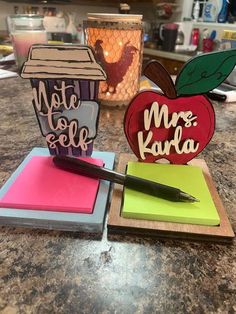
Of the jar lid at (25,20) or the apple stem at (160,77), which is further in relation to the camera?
the jar lid at (25,20)

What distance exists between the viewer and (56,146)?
53 cm

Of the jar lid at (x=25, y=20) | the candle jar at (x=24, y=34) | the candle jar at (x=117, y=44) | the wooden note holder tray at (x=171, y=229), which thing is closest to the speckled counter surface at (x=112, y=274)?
the wooden note holder tray at (x=171, y=229)

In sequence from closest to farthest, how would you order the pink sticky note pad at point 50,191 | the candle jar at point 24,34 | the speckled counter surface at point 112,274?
the speckled counter surface at point 112,274, the pink sticky note pad at point 50,191, the candle jar at point 24,34

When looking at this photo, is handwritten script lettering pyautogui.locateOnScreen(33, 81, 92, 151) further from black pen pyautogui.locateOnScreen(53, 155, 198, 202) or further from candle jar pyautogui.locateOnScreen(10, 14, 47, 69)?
candle jar pyautogui.locateOnScreen(10, 14, 47, 69)

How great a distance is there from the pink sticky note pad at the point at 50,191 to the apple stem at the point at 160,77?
19 centimetres

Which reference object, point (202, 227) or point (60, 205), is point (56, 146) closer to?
point (60, 205)

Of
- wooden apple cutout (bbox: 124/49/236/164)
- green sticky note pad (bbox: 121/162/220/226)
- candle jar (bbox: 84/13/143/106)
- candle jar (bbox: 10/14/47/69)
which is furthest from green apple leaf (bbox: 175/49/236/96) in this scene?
candle jar (bbox: 10/14/47/69)

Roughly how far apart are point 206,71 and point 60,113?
26 cm

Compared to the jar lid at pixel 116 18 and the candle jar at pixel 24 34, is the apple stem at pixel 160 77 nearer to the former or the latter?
the jar lid at pixel 116 18

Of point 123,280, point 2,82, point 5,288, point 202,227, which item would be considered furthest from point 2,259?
point 2,82

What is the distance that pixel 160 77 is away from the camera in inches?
18.4

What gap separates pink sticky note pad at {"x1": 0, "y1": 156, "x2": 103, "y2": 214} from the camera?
40cm

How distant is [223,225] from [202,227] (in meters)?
0.03

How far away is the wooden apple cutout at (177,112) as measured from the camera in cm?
45
